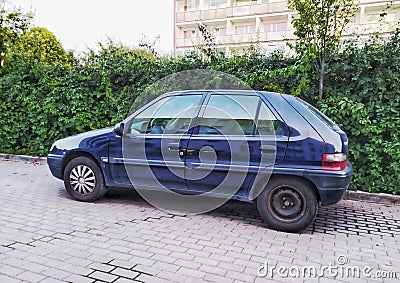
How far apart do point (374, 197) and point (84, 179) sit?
4672mm

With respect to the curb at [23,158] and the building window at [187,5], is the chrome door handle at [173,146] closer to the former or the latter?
the curb at [23,158]

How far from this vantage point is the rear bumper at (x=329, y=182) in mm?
4039

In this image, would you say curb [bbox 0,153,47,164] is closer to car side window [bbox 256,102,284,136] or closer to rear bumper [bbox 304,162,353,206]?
car side window [bbox 256,102,284,136]

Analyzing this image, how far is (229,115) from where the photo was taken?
179 inches

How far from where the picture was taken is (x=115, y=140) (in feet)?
16.5

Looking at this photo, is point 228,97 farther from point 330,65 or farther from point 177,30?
point 177,30

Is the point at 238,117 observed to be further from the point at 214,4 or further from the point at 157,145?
the point at 214,4

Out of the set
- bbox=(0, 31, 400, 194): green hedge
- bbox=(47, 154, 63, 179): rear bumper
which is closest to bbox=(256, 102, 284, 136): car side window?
bbox=(0, 31, 400, 194): green hedge

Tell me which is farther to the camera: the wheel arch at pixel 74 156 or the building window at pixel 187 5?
the building window at pixel 187 5

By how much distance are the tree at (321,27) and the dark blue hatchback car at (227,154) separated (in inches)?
68.4

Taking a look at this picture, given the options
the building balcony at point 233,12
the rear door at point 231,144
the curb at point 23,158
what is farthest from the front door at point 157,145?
the building balcony at point 233,12

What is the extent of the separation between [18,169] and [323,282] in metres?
7.11

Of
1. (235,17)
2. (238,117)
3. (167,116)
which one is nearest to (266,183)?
(238,117)

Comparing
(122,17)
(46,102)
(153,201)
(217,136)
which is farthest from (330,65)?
(122,17)
